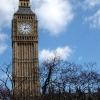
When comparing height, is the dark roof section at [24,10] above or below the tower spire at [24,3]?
below

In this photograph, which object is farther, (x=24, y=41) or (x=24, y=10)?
(x=24, y=10)

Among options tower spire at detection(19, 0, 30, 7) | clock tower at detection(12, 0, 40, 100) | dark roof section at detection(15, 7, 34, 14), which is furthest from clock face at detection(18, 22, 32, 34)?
tower spire at detection(19, 0, 30, 7)

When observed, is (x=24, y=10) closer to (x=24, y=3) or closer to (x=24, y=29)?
(x=24, y=3)

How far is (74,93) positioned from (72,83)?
4.84 ft

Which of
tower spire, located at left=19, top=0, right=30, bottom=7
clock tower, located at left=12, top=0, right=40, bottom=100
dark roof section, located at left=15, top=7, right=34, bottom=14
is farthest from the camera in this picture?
tower spire, located at left=19, top=0, right=30, bottom=7

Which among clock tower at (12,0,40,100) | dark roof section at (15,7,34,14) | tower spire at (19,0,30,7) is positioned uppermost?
tower spire at (19,0,30,7)

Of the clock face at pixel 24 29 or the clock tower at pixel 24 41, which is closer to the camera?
the clock face at pixel 24 29

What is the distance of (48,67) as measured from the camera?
30.1m

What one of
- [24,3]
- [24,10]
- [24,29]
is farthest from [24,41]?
[24,3]

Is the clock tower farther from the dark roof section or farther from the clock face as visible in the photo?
the dark roof section

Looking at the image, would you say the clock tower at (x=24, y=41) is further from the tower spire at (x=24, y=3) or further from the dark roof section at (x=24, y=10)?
the tower spire at (x=24, y=3)

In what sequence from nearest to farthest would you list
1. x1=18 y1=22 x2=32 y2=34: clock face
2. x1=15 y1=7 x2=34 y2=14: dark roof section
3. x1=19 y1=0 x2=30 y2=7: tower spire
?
x1=18 y1=22 x2=32 y2=34: clock face < x1=15 y1=7 x2=34 y2=14: dark roof section < x1=19 y1=0 x2=30 y2=7: tower spire

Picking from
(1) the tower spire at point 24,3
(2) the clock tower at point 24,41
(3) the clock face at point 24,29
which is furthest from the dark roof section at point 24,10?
(3) the clock face at point 24,29

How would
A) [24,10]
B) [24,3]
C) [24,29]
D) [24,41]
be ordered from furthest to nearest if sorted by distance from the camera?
[24,3] < [24,10] < [24,41] < [24,29]
